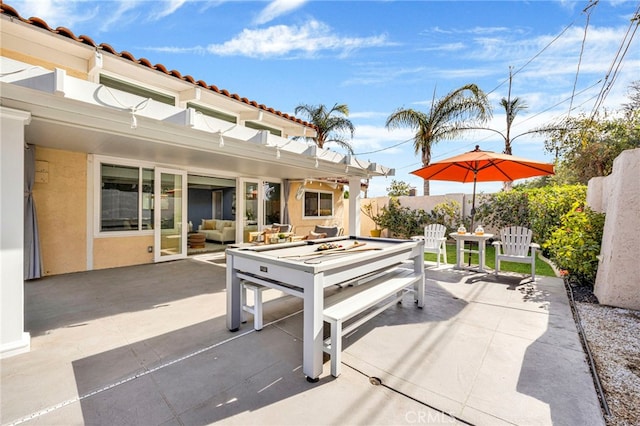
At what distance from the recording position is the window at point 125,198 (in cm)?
650

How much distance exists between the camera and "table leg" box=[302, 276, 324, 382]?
2.37 m

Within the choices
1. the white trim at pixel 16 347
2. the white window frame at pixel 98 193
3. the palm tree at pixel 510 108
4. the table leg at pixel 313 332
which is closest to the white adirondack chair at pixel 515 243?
the table leg at pixel 313 332

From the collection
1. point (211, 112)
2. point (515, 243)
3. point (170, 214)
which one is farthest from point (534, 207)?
point (170, 214)

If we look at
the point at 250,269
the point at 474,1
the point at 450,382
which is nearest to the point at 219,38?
the point at 474,1

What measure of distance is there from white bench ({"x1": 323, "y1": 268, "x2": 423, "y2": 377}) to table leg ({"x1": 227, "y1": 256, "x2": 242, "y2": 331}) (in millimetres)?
1151

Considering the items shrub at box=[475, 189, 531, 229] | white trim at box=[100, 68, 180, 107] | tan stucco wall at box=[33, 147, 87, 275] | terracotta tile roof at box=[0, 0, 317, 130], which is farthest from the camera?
shrub at box=[475, 189, 531, 229]

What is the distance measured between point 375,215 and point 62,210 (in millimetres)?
10899

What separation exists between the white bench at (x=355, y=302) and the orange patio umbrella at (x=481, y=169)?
2938 mm

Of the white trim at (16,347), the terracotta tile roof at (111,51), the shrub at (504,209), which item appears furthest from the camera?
the shrub at (504,209)

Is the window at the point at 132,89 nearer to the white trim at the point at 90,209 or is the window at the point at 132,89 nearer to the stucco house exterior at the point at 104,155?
the stucco house exterior at the point at 104,155

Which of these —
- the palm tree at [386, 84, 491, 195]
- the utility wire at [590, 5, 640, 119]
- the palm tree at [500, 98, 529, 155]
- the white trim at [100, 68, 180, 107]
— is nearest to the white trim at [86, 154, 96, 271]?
the white trim at [100, 68, 180, 107]

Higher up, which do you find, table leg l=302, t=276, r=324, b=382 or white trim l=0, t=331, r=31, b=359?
table leg l=302, t=276, r=324, b=382

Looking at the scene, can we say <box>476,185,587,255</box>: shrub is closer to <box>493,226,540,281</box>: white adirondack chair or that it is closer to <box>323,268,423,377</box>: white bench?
<box>493,226,540,281</box>: white adirondack chair

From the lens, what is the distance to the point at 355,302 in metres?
2.84
